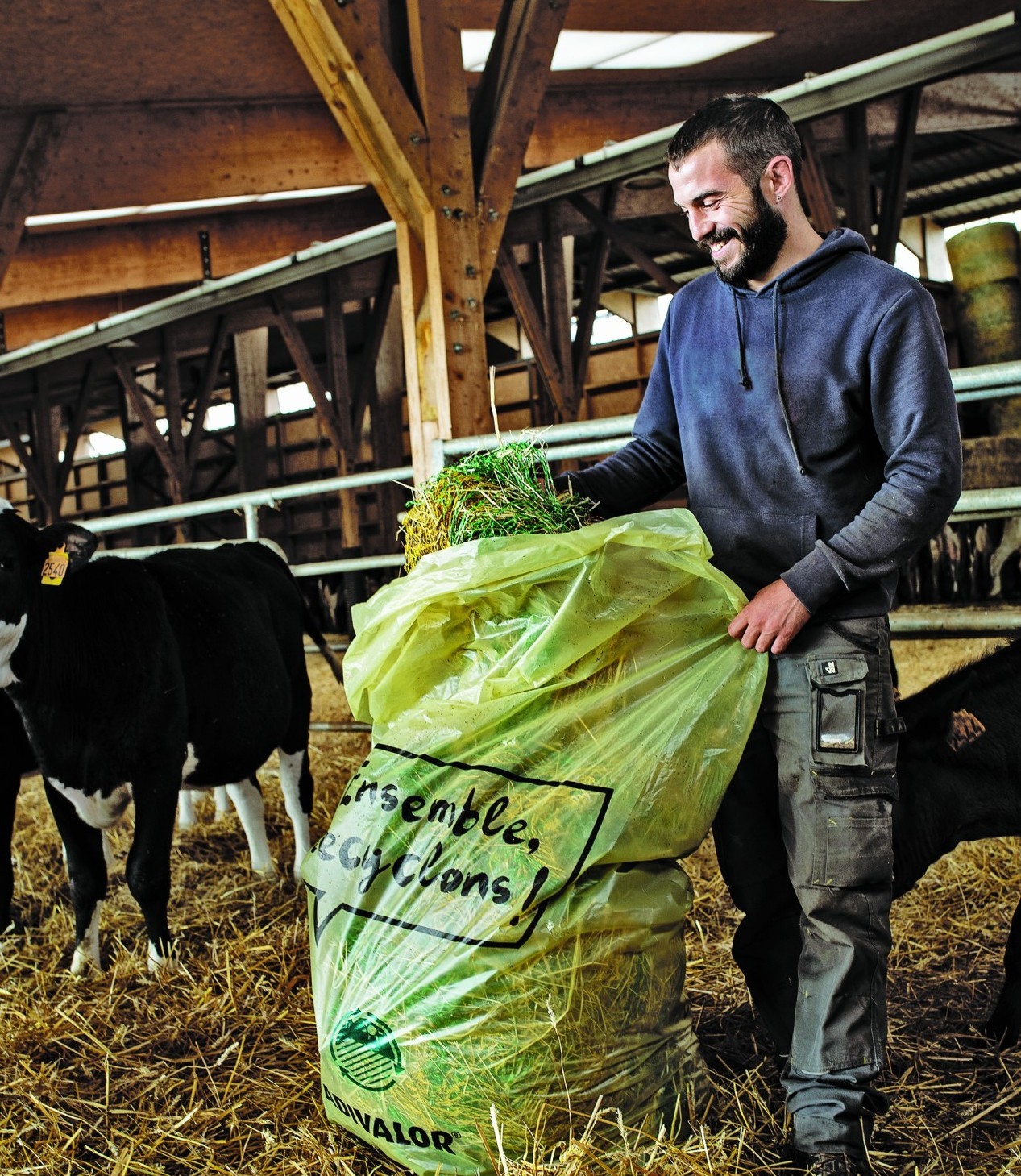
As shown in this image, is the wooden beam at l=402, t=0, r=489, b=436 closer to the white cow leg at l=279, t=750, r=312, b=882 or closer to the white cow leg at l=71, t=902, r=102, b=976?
the white cow leg at l=279, t=750, r=312, b=882

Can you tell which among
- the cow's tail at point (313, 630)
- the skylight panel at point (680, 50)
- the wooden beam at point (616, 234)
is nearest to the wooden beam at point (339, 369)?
the wooden beam at point (616, 234)

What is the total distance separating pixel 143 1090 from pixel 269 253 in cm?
738

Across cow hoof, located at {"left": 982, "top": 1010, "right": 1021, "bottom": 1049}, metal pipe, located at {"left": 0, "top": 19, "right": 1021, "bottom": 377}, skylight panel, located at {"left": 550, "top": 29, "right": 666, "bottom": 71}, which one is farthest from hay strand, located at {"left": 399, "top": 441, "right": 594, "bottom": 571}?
skylight panel, located at {"left": 550, "top": 29, "right": 666, "bottom": 71}

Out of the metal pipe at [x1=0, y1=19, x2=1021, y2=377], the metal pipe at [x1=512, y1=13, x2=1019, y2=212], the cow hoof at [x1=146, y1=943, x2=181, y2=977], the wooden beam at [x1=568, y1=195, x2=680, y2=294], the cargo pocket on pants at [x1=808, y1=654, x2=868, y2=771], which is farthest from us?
the wooden beam at [x1=568, y1=195, x2=680, y2=294]

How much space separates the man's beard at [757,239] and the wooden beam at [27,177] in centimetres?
443

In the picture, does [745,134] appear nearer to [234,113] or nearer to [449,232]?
[449,232]

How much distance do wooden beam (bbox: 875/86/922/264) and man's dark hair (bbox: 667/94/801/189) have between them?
396cm

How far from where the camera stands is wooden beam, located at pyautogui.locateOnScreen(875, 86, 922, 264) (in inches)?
209

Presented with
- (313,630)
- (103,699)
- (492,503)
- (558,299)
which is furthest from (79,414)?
(492,503)

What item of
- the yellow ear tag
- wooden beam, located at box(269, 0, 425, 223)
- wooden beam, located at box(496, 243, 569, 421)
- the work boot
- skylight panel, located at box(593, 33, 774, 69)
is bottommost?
the work boot

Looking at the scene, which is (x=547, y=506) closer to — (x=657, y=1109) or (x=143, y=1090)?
(x=657, y=1109)

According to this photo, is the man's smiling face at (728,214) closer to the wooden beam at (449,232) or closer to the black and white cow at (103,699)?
the black and white cow at (103,699)

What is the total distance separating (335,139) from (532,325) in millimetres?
1571

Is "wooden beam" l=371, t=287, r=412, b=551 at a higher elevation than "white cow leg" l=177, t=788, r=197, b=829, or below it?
higher
